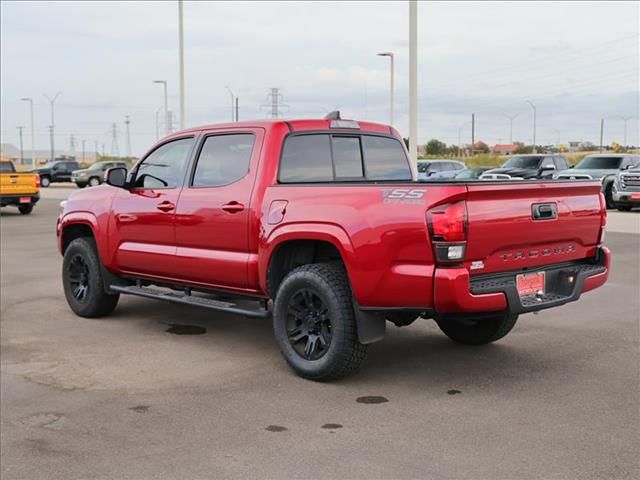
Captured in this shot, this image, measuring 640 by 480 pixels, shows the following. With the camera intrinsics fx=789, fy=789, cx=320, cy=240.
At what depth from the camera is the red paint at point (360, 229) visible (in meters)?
5.16

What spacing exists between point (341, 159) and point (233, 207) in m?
1.06

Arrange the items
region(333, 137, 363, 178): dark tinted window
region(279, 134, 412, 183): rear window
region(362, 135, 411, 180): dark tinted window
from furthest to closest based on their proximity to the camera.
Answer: region(362, 135, 411, 180): dark tinted window
region(333, 137, 363, 178): dark tinted window
region(279, 134, 412, 183): rear window

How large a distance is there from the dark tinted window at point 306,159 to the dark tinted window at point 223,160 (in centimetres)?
33

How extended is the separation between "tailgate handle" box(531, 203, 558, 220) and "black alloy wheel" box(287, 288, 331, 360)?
1635 millimetres

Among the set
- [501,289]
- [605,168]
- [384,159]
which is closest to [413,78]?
[384,159]

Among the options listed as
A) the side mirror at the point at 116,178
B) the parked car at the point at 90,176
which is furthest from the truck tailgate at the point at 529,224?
the parked car at the point at 90,176

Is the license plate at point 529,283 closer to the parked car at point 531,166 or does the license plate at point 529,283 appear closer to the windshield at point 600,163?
the windshield at point 600,163

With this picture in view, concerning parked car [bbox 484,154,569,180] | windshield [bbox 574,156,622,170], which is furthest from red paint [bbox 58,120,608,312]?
parked car [bbox 484,154,569,180]

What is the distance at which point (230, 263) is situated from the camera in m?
6.55

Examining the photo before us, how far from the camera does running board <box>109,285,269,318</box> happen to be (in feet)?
20.9

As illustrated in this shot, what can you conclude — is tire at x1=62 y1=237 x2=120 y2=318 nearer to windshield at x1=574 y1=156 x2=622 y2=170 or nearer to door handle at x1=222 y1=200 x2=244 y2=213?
door handle at x1=222 y1=200 x2=244 y2=213

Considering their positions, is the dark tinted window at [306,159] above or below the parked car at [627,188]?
above

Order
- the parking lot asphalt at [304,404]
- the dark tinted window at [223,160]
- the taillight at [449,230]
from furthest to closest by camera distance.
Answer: the dark tinted window at [223,160] < the taillight at [449,230] < the parking lot asphalt at [304,404]

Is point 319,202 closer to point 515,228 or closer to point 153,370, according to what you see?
point 515,228
